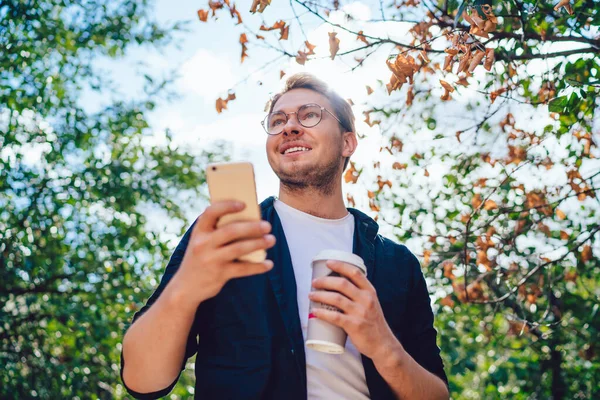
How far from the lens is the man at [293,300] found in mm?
1330

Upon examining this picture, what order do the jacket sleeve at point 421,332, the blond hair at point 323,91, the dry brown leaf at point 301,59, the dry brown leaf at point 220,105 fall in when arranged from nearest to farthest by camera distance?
the jacket sleeve at point 421,332 → the blond hair at point 323,91 → the dry brown leaf at point 301,59 → the dry brown leaf at point 220,105

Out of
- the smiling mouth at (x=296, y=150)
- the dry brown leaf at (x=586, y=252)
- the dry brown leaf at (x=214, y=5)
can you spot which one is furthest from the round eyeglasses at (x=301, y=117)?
the dry brown leaf at (x=586, y=252)

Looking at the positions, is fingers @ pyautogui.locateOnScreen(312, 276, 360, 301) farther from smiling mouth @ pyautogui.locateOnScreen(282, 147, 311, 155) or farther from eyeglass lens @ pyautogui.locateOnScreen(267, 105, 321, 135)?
eyeglass lens @ pyautogui.locateOnScreen(267, 105, 321, 135)

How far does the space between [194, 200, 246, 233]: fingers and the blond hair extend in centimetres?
148

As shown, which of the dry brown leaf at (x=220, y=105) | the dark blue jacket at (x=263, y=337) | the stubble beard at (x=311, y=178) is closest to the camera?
the dark blue jacket at (x=263, y=337)

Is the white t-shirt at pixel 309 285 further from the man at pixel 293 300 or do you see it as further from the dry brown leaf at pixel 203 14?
the dry brown leaf at pixel 203 14

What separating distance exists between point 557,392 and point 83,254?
15.7 ft

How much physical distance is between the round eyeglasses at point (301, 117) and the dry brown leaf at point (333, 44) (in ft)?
1.20

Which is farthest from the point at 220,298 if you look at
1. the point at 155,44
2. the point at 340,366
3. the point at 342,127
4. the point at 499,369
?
the point at 155,44

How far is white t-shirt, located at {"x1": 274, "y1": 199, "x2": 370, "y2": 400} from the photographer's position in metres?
1.79

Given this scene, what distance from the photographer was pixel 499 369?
15.6 feet

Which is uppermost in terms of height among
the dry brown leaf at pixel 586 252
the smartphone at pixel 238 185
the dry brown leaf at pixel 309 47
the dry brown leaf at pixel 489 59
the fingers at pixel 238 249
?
the dry brown leaf at pixel 309 47

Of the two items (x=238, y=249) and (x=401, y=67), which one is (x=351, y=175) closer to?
→ (x=401, y=67)

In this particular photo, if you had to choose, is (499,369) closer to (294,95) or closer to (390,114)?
(390,114)
